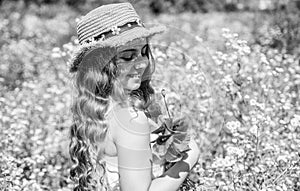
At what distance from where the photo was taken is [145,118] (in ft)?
7.59

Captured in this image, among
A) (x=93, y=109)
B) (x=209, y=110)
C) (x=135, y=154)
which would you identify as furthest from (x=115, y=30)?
(x=209, y=110)

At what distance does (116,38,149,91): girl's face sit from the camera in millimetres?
2387

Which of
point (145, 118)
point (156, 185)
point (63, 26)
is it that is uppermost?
point (145, 118)

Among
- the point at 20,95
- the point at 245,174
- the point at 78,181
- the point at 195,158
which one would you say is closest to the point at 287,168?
the point at 245,174

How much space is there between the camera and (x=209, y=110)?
11.5 feet

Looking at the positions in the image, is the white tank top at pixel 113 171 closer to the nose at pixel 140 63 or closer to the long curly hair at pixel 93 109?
the long curly hair at pixel 93 109

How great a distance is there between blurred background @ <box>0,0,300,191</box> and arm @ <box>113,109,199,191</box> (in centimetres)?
57

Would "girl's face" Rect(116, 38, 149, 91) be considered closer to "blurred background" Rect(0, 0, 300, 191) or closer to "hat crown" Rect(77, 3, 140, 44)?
"hat crown" Rect(77, 3, 140, 44)

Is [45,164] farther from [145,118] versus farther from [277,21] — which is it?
[277,21]

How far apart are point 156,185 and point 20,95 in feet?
7.34

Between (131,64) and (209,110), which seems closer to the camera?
(131,64)

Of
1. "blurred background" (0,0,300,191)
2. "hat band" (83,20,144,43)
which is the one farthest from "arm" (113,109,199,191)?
"blurred background" (0,0,300,191)

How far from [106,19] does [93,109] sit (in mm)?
360

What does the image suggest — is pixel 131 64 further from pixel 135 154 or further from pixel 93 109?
pixel 135 154
